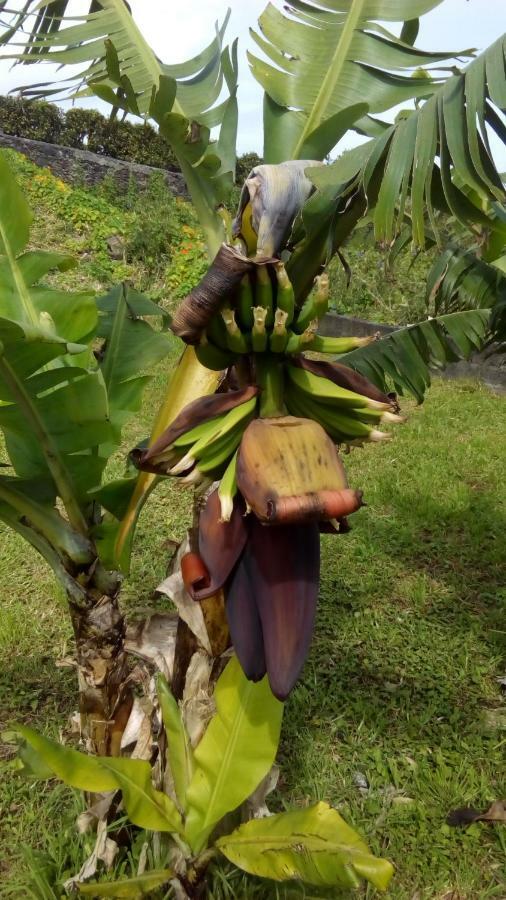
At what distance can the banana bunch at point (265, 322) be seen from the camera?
0.77 meters

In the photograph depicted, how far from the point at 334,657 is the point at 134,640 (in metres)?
1.14

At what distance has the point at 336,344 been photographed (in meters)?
0.86

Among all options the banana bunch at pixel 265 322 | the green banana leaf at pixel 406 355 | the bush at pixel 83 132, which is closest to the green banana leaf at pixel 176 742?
the banana bunch at pixel 265 322

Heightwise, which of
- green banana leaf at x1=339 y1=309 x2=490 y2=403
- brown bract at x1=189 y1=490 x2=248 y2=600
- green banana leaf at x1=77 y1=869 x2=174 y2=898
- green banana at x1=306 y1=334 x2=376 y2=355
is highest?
green banana at x1=306 y1=334 x2=376 y2=355

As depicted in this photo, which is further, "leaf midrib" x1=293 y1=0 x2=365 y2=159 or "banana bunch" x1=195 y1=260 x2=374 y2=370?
"leaf midrib" x1=293 y1=0 x2=365 y2=159

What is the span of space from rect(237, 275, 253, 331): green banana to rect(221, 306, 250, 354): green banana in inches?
0.8

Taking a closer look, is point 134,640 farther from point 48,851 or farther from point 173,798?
point 48,851

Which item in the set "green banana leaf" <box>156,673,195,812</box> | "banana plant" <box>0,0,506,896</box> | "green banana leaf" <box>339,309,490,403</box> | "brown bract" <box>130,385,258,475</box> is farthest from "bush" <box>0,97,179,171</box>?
"brown bract" <box>130,385,258,475</box>

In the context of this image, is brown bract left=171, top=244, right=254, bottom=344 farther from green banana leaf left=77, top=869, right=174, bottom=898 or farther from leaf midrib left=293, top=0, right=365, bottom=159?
green banana leaf left=77, top=869, right=174, bottom=898

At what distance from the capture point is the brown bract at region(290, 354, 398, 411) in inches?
31.9

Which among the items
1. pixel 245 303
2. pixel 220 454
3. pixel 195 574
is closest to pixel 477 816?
pixel 195 574

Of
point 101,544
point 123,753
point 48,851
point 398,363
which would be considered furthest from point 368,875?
point 398,363

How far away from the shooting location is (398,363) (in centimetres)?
181

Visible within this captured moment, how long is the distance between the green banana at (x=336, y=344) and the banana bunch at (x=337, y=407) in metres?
0.04
